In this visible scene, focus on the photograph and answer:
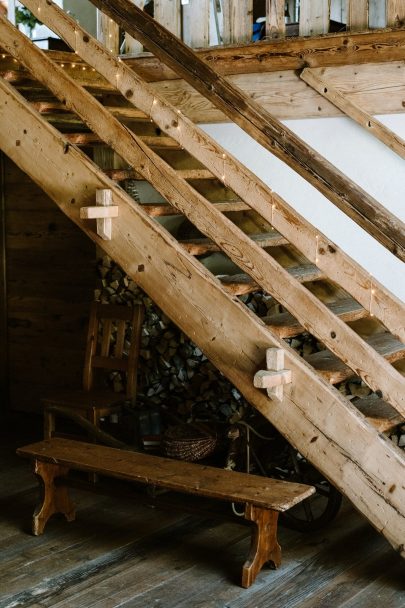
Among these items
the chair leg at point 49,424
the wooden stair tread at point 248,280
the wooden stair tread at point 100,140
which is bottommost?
the chair leg at point 49,424

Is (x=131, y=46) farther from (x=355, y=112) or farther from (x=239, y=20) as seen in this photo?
(x=355, y=112)

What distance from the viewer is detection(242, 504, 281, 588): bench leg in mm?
3645

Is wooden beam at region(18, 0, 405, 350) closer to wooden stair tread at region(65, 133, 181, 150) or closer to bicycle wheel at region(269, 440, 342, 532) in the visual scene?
wooden stair tread at region(65, 133, 181, 150)

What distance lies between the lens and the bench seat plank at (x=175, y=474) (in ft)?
11.9

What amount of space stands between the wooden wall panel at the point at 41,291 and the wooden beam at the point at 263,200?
2176 millimetres

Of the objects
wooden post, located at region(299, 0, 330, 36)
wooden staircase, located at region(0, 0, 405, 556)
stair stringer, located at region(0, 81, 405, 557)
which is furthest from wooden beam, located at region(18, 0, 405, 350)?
wooden post, located at region(299, 0, 330, 36)

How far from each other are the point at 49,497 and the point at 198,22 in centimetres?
295

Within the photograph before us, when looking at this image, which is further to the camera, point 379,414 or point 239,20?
point 239,20

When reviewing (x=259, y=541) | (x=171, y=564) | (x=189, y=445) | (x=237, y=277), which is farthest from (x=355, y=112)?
(x=171, y=564)

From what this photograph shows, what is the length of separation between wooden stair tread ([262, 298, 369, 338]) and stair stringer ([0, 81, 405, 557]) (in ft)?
0.97

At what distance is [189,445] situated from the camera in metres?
4.59

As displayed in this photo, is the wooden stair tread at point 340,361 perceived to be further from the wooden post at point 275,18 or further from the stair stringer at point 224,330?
the wooden post at point 275,18

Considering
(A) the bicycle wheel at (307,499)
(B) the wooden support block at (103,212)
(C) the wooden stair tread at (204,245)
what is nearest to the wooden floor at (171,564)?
(A) the bicycle wheel at (307,499)

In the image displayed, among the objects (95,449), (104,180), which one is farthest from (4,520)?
(104,180)
